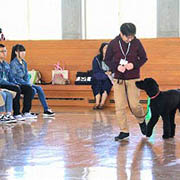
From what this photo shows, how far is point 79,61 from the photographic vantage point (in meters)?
9.16

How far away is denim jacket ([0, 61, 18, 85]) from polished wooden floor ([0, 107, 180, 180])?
72 centimetres

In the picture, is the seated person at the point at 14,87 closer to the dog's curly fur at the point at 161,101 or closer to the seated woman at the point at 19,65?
the seated woman at the point at 19,65

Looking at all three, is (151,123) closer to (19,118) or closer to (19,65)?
(19,118)

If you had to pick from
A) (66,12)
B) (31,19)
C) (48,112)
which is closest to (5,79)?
(48,112)

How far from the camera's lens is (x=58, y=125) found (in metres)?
6.34

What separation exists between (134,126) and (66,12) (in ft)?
19.3

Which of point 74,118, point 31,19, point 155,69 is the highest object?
point 31,19

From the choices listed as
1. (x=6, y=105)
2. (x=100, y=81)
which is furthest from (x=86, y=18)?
(x=6, y=105)

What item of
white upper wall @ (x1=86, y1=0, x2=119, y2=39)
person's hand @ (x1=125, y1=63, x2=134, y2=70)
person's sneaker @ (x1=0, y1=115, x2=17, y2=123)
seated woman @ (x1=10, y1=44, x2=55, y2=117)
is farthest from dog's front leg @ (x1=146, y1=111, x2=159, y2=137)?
white upper wall @ (x1=86, y1=0, x2=119, y2=39)

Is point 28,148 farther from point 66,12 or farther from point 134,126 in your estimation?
point 66,12

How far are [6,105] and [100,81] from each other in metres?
2.32

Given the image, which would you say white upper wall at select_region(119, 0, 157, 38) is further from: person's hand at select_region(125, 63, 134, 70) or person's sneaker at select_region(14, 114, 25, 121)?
person's hand at select_region(125, 63, 134, 70)

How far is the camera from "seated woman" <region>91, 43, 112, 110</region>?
27.6ft

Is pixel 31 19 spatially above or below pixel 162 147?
above
